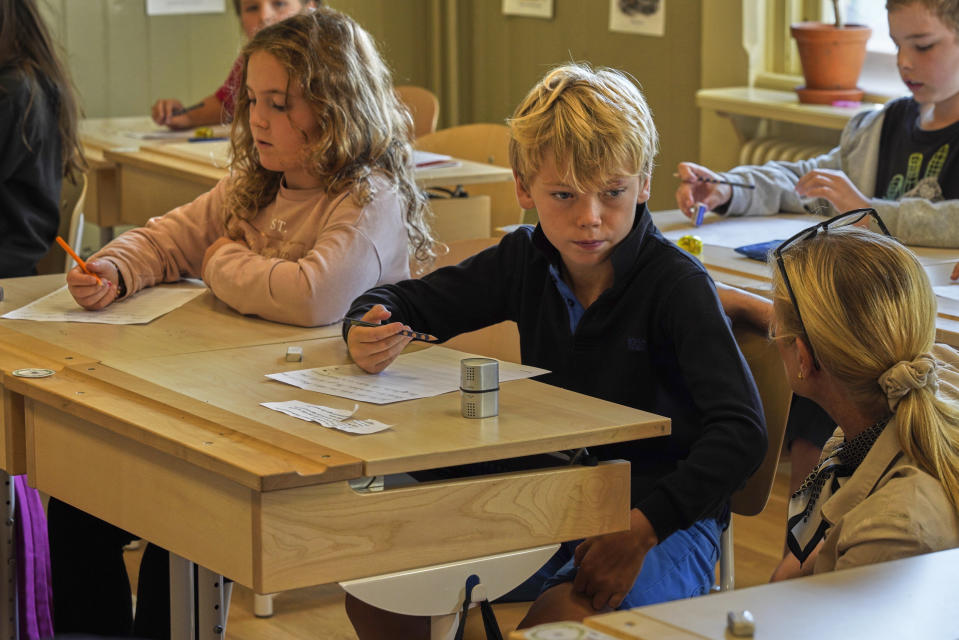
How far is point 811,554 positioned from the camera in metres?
1.44

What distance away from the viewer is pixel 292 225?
219 cm

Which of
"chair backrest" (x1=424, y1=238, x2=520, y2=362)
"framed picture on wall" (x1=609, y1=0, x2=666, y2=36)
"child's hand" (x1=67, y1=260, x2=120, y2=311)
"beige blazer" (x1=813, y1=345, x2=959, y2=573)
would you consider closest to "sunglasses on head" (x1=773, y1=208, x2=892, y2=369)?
"beige blazer" (x1=813, y1=345, x2=959, y2=573)

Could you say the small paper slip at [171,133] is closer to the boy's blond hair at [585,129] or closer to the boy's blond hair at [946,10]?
the boy's blond hair at [946,10]

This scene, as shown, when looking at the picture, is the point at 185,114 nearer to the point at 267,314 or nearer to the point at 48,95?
the point at 48,95

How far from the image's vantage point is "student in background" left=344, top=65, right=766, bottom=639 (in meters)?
→ 1.55

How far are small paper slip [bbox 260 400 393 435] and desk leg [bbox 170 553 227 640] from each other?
0.26 metres

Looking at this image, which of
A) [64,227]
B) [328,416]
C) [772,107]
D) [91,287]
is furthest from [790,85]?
[328,416]

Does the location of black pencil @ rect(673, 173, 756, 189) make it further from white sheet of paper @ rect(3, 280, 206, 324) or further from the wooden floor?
white sheet of paper @ rect(3, 280, 206, 324)

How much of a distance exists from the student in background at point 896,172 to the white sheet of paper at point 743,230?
0.13ft

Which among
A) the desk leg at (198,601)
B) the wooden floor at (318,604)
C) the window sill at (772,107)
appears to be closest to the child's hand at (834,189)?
the wooden floor at (318,604)

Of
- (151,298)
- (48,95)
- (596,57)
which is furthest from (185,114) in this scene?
(151,298)

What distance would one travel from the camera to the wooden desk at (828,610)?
94 cm

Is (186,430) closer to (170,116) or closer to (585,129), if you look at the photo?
(585,129)

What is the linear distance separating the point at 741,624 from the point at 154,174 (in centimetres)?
303
